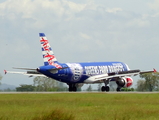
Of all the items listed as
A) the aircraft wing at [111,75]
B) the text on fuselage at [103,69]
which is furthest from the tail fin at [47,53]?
the aircraft wing at [111,75]

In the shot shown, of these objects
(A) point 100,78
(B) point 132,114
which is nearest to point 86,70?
(A) point 100,78

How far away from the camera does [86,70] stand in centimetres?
7469

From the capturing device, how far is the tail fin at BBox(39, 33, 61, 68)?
6962cm

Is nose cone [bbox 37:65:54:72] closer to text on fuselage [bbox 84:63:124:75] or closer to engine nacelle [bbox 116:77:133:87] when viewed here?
text on fuselage [bbox 84:63:124:75]

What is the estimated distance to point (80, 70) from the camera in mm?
73875

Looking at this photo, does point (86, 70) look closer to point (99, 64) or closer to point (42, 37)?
point (99, 64)

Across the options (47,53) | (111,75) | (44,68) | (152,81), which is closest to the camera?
(44,68)

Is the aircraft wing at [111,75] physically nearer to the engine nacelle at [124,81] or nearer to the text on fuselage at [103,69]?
the text on fuselage at [103,69]

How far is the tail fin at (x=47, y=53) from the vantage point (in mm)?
69625

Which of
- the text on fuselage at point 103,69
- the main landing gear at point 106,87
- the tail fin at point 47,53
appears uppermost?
the tail fin at point 47,53

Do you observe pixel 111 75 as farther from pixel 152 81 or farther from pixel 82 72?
pixel 152 81

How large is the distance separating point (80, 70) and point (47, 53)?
6647 mm

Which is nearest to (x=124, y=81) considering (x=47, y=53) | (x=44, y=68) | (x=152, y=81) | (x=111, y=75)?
(x=111, y=75)

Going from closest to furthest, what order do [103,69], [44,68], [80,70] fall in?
[44,68] → [80,70] → [103,69]
